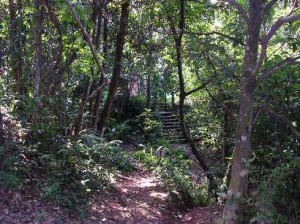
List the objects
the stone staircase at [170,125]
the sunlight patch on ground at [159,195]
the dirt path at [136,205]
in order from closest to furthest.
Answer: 1. the dirt path at [136,205]
2. the sunlight patch on ground at [159,195]
3. the stone staircase at [170,125]

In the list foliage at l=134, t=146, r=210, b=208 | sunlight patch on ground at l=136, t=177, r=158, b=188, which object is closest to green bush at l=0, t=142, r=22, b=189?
foliage at l=134, t=146, r=210, b=208

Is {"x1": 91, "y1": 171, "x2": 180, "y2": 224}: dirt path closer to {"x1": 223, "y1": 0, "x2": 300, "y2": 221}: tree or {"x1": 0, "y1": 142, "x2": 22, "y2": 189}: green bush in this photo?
{"x1": 0, "y1": 142, "x2": 22, "y2": 189}: green bush

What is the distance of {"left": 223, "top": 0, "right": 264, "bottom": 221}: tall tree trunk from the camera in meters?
4.65

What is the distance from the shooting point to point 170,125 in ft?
65.3

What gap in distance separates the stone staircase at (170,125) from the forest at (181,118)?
6.10 m

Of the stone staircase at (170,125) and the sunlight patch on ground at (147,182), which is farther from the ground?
the stone staircase at (170,125)

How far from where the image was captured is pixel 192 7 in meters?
8.89

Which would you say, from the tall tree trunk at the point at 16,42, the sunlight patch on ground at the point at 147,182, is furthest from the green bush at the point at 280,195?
the tall tree trunk at the point at 16,42

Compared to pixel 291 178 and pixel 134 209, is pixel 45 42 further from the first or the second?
pixel 291 178

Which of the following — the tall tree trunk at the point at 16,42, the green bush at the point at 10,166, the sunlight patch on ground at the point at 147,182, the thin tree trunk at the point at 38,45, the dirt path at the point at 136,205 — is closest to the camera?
the green bush at the point at 10,166

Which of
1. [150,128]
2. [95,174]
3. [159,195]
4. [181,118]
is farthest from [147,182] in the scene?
[150,128]

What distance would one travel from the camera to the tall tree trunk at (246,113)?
465 centimetres

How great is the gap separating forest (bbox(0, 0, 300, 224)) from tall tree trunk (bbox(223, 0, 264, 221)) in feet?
0.04

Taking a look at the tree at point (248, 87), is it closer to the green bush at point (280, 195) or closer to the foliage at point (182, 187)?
the green bush at point (280, 195)
